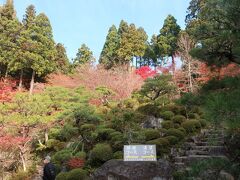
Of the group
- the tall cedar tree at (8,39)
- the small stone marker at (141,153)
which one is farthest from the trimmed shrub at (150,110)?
the tall cedar tree at (8,39)

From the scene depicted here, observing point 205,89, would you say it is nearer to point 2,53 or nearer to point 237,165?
point 237,165

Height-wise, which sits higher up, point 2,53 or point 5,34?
point 5,34

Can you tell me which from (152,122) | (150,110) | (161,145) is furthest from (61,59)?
(161,145)

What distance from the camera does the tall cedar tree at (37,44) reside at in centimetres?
2067

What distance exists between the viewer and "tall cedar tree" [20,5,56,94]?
2067 cm

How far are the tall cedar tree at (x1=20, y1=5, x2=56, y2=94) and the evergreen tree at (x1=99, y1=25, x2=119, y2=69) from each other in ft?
27.2

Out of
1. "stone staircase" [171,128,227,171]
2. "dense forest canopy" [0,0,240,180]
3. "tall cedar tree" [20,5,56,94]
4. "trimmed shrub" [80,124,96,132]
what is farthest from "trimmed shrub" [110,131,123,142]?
"tall cedar tree" [20,5,56,94]

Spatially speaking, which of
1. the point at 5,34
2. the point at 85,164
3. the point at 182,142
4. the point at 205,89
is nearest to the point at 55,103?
the point at 85,164

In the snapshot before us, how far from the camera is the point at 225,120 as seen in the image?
11.4 feet

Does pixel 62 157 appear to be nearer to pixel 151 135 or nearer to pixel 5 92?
pixel 151 135

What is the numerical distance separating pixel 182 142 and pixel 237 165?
697 centimetres

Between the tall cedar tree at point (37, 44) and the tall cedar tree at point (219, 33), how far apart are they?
54.7 feet

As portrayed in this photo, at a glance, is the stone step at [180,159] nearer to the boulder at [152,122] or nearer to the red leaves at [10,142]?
the boulder at [152,122]

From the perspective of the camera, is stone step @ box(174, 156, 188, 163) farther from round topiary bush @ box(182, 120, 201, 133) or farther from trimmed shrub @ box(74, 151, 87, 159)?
trimmed shrub @ box(74, 151, 87, 159)
